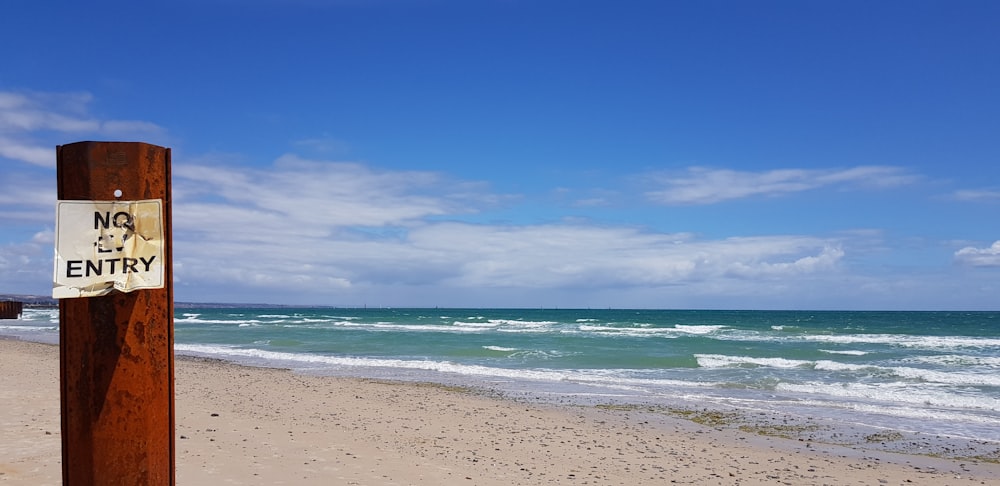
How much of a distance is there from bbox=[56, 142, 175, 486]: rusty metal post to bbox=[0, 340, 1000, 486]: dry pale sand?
3.88 m

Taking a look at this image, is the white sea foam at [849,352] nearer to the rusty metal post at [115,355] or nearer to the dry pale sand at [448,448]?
the dry pale sand at [448,448]

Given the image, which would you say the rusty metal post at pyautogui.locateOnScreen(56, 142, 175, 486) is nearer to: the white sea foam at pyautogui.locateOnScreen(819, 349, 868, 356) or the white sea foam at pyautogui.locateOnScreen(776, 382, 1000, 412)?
the white sea foam at pyautogui.locateOnScreen(776, 382, 1000, 412)

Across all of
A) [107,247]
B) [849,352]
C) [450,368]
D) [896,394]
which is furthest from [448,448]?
[849,352]

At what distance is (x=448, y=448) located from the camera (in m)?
7.63

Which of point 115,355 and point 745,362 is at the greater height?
point 115,355

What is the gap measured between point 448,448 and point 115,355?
617 cm

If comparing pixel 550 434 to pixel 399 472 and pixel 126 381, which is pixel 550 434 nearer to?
pixel 399 472

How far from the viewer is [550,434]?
880 cm

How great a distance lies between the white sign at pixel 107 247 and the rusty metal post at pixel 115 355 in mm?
32

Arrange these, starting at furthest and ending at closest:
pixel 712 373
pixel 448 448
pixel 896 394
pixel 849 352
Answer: pixel 849 352 < pixel 712 373 < pixel 896 394 < pixel 448 448

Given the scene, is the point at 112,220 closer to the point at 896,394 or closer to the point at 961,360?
the point at 896,394

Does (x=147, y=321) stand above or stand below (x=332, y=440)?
above

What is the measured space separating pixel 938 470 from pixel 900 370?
38.9ft

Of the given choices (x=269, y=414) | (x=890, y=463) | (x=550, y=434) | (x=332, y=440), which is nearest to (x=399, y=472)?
(x=332, y=440)
